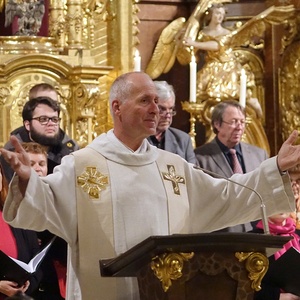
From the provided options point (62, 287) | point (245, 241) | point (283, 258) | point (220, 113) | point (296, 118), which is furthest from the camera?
point (296, 118)

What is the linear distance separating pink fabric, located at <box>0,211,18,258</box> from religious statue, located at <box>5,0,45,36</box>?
2.51 meters

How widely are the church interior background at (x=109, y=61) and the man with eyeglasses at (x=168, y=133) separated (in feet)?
2.39

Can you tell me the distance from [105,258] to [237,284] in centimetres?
64

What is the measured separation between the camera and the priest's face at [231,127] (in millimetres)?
7184

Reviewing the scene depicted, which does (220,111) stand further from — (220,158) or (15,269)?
(15,269)

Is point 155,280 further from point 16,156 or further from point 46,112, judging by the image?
point 46,112

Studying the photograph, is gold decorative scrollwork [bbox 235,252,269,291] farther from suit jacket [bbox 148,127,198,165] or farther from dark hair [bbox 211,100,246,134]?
dark hair [bbox 211,100,246,134]

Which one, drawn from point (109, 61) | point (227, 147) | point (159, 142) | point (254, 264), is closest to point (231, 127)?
point (227, 147)

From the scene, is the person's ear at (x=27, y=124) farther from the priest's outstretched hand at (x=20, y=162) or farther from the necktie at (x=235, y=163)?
the priest's outstretched hand at (x=20, y=162)

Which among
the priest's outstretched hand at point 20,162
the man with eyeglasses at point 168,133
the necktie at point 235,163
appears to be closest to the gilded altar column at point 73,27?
the man with eyeglasses at point 168,133

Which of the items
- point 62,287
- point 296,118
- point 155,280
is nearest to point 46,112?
point 62,287

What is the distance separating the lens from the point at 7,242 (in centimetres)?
532

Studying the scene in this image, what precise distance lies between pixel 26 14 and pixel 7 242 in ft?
8.50

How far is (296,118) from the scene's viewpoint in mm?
8875
